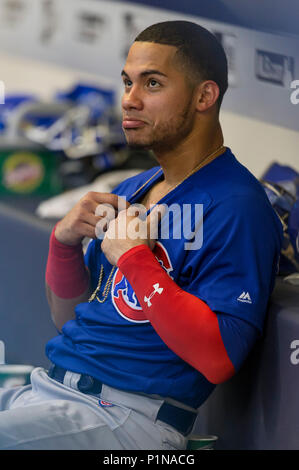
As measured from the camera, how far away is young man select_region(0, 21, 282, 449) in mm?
1075

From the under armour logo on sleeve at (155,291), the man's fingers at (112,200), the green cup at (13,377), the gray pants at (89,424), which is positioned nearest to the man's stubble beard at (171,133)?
the man's fingers at (112,200)

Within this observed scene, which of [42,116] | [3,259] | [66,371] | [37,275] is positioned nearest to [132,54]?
[66,371]

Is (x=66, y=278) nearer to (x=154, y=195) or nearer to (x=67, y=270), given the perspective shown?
(x=67, y=270)

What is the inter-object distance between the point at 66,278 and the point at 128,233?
24cm

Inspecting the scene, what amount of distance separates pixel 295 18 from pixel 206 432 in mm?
742

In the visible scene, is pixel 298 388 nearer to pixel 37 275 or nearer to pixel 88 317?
pixel 88 317

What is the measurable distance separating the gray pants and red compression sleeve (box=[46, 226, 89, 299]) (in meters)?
0.18

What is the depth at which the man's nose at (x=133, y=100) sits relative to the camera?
3.76 feet

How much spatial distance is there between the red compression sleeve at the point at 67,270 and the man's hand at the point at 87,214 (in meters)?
0.05

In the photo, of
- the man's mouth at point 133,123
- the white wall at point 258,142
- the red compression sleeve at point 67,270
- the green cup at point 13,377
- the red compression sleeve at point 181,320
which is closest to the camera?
the red compression sleeve at point 181,320

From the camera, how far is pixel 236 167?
1.18 m

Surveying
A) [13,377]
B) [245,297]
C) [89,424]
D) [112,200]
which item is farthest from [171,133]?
[13,377]

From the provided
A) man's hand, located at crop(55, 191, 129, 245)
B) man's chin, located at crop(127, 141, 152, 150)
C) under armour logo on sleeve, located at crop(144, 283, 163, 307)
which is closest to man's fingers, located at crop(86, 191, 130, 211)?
man's hand, located at crop(55, 191, 129, 245)

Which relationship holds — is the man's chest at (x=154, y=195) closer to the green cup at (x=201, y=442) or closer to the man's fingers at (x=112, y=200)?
the man's fingers at (x=112, y=200)
